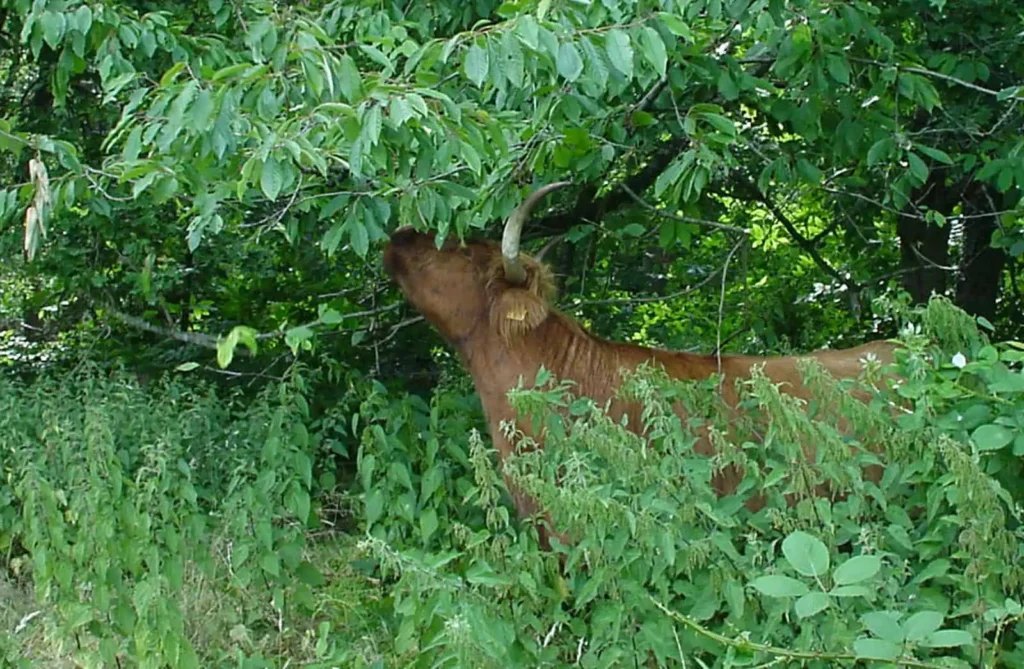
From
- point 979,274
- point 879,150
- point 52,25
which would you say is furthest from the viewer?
point 979,274

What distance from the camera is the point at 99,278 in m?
6.53

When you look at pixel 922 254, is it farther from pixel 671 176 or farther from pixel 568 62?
pixel 568 62

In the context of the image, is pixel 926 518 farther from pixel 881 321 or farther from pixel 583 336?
pixel 881 321

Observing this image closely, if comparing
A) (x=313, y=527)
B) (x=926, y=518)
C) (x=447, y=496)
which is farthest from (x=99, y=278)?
(x=926, y=518)

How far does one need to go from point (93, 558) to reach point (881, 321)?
4.98 metres

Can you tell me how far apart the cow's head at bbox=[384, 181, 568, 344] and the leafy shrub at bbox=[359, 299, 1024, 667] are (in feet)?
3.44

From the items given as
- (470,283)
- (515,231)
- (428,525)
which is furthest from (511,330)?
(428,525)

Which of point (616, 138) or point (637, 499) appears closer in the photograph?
point (637, 499)

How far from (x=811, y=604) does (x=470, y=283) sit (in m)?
2.56

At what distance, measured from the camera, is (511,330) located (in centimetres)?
516

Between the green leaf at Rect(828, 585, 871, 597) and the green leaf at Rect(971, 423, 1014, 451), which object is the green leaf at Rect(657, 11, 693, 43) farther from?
the green leaf at Rect(828, 585, 871, 597)

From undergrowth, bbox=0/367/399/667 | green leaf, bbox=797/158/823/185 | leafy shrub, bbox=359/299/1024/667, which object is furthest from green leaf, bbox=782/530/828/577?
green leaf, bbox=797/158/823/185

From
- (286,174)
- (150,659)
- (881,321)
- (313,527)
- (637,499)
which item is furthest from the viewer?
(881,321)

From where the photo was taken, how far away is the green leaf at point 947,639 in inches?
118
